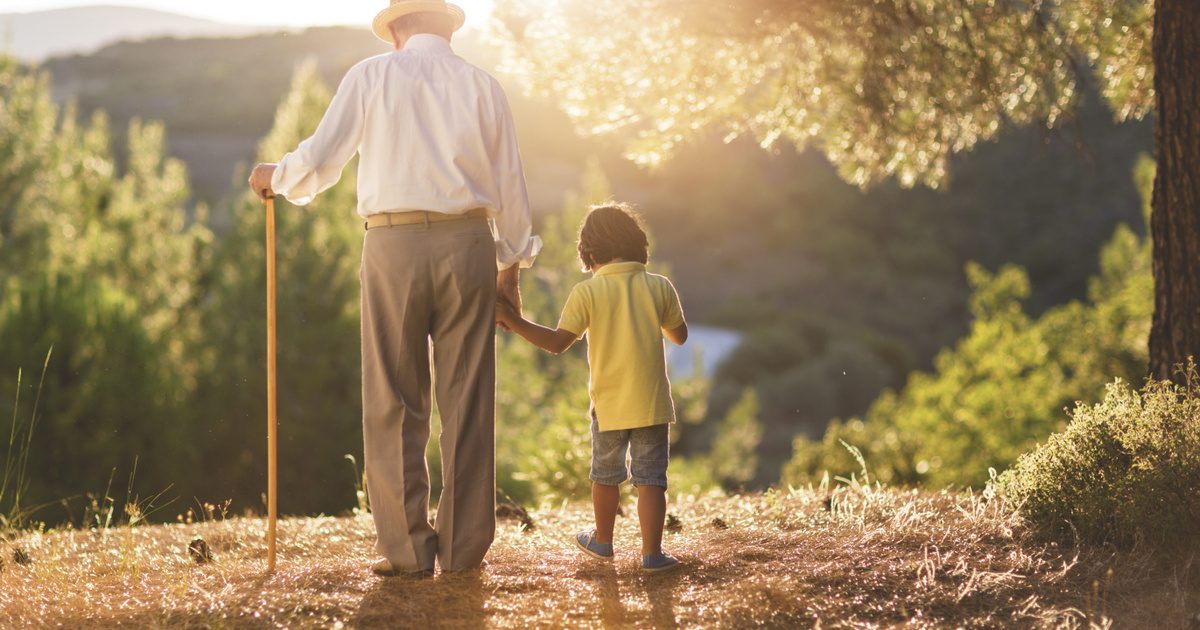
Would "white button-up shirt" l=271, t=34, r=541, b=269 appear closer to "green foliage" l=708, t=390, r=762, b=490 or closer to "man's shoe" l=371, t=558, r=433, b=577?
"man's shoe" l=371, t=558, r=433, b=577

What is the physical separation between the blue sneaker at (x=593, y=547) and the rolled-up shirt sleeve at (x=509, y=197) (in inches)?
40.5

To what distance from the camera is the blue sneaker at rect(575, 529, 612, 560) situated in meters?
4.14

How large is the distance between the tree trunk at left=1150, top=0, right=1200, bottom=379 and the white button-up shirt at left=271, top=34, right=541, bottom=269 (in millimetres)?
3171

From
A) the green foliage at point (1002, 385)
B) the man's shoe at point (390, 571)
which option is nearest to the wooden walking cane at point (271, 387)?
the man's shoe at point (390, 571)

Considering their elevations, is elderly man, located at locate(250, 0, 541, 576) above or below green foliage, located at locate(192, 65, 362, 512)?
above

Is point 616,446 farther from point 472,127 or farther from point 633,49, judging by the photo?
point 633,49

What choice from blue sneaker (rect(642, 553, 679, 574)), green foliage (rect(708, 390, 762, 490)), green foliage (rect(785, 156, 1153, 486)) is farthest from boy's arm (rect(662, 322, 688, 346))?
green foliage (rect(708, 390, 762, 490))

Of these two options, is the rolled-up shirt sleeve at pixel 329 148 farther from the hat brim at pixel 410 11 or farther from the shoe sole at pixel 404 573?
the shoe sole at pixel 404 573

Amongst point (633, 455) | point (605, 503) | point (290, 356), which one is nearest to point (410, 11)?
point (633, 455)

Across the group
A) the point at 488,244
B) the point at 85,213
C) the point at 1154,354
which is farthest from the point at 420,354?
the point at 85,213

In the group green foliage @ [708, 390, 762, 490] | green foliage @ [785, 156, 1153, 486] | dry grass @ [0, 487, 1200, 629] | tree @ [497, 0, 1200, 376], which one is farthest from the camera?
green foliage @ [708, 390, 762, 490]

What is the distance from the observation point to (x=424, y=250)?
12.1 ft

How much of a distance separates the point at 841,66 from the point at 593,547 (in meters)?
4.02

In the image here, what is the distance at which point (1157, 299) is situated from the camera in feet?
17.3
